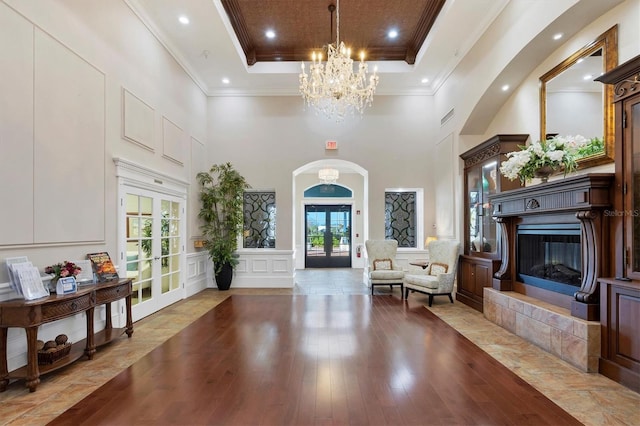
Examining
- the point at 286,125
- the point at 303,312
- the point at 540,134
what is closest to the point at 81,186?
the point at 303,312

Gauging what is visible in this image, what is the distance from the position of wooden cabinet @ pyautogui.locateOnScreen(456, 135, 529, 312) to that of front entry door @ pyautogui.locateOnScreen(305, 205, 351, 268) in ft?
19.6

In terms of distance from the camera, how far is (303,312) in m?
5.62

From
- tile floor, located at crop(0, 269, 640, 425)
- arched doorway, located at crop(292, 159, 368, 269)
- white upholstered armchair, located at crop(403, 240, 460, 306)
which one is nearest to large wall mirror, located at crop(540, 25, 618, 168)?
tile floor, located at crop(0, 269, 640, 425)

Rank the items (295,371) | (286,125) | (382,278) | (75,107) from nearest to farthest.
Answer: (295,371) → (75,107) → (382,278) → (286,125)

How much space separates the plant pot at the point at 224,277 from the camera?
7672 mm

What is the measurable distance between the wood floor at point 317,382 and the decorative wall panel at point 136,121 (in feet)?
9.58

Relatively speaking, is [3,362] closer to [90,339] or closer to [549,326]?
[90,339]

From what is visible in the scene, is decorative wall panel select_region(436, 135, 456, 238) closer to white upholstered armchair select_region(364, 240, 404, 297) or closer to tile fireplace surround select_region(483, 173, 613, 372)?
white upholstered armchair select_region(364, 240, 404, 297)

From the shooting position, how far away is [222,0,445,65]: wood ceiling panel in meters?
5.77

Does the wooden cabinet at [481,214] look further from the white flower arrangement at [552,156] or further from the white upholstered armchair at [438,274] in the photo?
the white flower arrangement at [552,156]

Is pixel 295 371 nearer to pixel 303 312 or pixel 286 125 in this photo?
pixel 303 312

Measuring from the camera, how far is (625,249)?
3020 millimetres

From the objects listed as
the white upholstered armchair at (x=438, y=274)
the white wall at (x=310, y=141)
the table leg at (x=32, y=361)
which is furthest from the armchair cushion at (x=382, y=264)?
the table leg at (x=32, y=361)

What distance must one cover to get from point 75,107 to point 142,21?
2.23m
